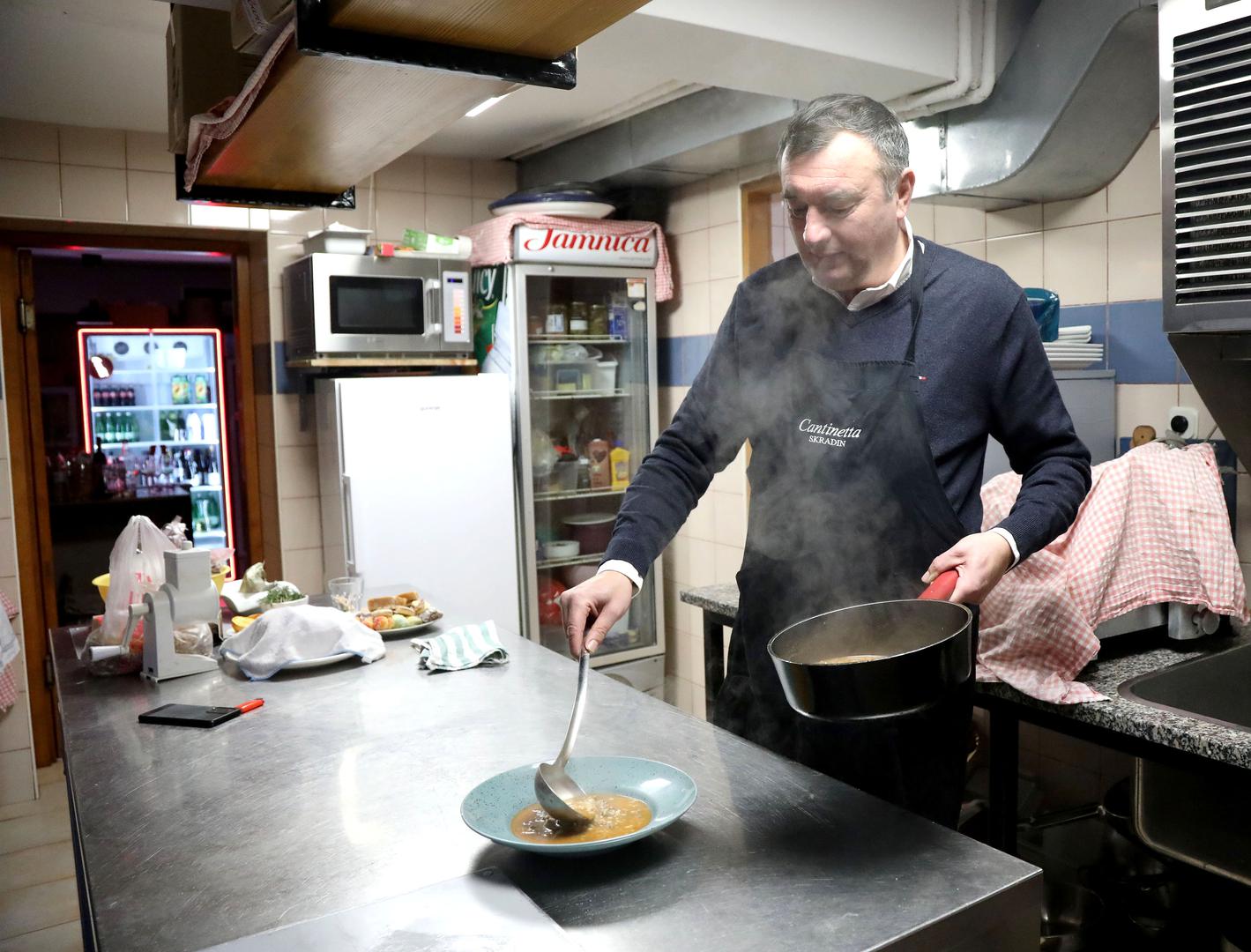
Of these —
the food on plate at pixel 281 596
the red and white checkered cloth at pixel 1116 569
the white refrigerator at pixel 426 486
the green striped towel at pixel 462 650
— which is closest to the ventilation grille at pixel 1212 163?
the red and white checkered cloth at pixel 1116 569

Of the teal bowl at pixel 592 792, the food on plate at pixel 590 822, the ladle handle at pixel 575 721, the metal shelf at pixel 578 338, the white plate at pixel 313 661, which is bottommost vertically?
the white plate at pixel 313 661

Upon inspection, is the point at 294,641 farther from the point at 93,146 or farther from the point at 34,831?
the point at 93,146

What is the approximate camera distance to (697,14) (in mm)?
2258

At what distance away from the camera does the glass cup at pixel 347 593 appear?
2469 mm

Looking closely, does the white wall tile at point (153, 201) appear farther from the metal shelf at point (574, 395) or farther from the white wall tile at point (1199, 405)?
the white wall tile at point (1199, 405)

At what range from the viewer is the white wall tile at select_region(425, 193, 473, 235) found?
15.2 ft

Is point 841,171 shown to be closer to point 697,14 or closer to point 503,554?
point 697,14

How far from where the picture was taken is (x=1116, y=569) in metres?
2.06

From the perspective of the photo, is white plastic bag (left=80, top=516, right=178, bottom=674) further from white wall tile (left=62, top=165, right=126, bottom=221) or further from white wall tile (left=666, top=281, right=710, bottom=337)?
white wall tile (left=666, top=281, right=710, bottom=337)

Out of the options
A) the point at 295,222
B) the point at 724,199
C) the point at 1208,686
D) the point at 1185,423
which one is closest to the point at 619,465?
the point at 724,199

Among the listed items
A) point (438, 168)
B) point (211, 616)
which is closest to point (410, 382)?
point (438, 168)

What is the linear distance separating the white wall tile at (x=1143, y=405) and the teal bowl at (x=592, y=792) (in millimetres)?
1872

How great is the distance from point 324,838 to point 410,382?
2.80 meters

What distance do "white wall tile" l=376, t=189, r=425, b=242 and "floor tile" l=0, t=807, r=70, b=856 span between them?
2697 mm
